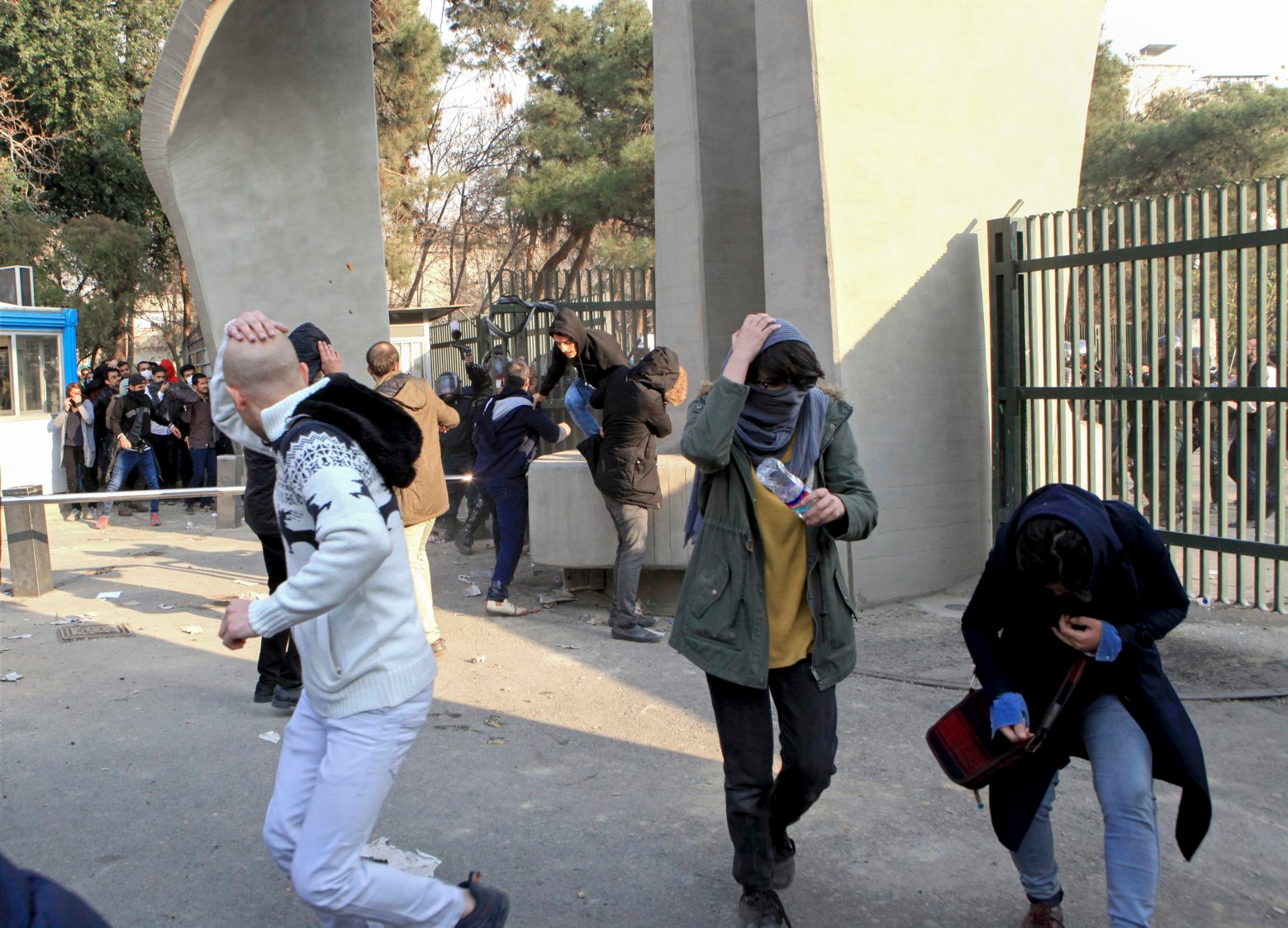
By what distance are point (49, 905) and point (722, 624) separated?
2.14m

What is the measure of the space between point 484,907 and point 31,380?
1613cm

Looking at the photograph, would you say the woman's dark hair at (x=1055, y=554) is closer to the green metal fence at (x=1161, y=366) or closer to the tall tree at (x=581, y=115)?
the green metal fence at (x=1161, y=366)

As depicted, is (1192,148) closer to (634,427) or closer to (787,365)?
(634,427)

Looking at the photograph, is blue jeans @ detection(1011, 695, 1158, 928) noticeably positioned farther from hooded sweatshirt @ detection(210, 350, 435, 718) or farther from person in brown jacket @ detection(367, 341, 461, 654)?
person in brown jacket @ detection(367, 341, 461, 654)

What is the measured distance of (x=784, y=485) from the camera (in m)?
3.17

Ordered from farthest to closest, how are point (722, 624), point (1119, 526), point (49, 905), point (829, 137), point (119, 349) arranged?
1. point (119, 349)
2. point (829, 137)
3. point (722, 624)
4. point (1119, 526)
5. point (49, 905)

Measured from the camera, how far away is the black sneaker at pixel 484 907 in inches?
111

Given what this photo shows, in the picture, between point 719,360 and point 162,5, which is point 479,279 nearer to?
point 162,5

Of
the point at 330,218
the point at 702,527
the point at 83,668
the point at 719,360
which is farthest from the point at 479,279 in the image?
the point at 702,527

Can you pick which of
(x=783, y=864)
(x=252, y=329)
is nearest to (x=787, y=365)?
(x=252, y=329)

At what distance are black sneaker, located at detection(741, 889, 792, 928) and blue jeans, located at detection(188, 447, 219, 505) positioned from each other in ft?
40.1

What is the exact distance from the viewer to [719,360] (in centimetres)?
909

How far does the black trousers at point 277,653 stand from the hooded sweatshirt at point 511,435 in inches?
94.6

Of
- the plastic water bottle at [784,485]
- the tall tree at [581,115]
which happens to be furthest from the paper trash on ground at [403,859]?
the tall tree at [581,115]
